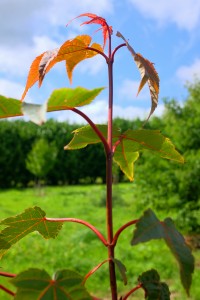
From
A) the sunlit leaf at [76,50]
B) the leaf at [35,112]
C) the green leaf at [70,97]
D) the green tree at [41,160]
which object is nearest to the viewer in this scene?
the leaf at [35,112]

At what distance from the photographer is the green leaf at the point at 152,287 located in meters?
0.66

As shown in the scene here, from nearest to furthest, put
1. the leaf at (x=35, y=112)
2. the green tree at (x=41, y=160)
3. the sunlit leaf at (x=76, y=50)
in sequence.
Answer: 1. the leaf at (x=35, y=112)
2. the sunlit leaf at (x=76, y=50)
3. the green tree at (x=41, y=160)

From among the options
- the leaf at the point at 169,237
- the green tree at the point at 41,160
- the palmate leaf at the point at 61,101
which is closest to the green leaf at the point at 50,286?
the leaf at the point at 169,237

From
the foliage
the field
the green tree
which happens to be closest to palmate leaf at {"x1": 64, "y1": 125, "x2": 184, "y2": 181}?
the foliage

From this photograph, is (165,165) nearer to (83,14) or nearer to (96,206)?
(96,206)

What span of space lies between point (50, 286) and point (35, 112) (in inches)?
8.8

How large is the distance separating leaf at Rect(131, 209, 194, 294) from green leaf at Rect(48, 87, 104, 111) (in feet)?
0.59

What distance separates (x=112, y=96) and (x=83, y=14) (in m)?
0.15

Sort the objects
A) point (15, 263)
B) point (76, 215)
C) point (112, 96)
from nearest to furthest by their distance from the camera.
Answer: point (112, 96), point (15, 263), point (76, 215)

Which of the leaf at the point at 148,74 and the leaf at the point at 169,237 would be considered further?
the leaf at the point at 148,74

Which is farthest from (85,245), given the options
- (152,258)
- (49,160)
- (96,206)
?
(49,160)

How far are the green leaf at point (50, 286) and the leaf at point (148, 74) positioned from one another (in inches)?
10.0

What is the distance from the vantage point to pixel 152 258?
20.2 ft

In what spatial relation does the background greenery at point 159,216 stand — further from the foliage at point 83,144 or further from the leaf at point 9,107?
the leaf at point 9,107
